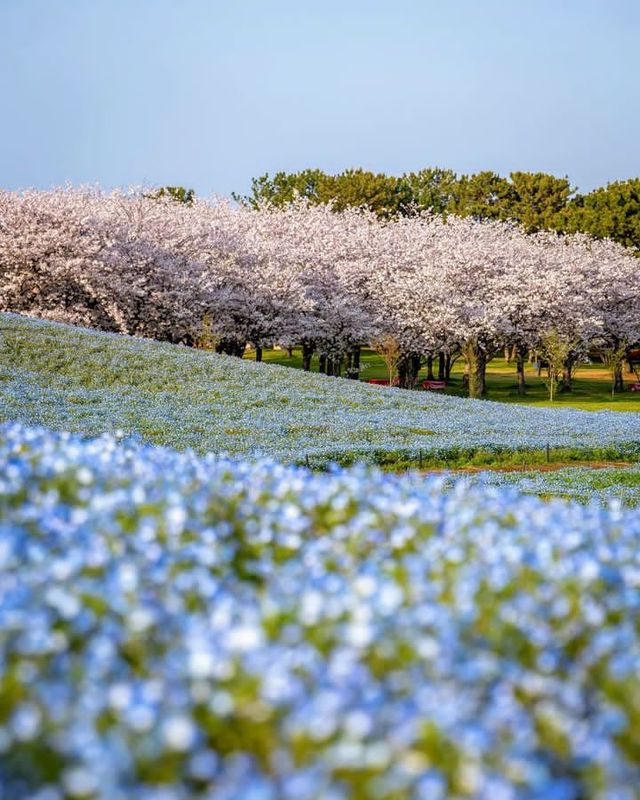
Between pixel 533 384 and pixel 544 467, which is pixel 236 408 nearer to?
pixel 544 467

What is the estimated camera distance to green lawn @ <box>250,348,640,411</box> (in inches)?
2368

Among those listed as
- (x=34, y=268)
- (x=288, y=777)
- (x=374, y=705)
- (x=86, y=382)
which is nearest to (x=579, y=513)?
(x=374, y=705)

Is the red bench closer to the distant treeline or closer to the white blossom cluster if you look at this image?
the distant treeline

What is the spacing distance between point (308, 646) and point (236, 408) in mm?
24854

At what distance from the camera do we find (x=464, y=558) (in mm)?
5094

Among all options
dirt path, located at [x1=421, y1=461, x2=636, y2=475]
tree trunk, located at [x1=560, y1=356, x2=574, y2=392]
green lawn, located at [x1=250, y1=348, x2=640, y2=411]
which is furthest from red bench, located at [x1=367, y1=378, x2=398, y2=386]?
dirt path, located at [x1=421, y1=461, x2=636, y2=475]

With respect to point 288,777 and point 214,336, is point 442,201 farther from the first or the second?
point 288,777

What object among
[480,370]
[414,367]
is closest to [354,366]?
[414,367]

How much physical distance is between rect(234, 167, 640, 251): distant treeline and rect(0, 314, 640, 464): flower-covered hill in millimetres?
54333

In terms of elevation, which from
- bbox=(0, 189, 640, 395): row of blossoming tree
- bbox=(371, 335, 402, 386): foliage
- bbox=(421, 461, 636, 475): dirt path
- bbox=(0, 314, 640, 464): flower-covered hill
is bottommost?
bbox=(421, 461, 636, 475): dirt path

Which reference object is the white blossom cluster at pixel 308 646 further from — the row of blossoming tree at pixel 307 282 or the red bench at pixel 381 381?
the red bench at pixel 381 381

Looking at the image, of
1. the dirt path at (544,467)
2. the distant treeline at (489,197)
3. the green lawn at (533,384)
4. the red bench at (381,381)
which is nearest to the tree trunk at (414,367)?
the red bench at (381,381)

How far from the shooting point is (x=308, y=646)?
12.6 ft

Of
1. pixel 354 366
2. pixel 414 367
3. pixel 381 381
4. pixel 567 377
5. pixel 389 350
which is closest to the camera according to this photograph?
pixel 389 350
